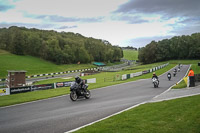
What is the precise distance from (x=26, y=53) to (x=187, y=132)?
10591cm

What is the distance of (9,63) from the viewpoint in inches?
2938

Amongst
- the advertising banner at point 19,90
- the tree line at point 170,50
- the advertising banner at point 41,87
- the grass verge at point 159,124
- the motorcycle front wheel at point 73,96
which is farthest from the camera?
the tree line at point 170,50

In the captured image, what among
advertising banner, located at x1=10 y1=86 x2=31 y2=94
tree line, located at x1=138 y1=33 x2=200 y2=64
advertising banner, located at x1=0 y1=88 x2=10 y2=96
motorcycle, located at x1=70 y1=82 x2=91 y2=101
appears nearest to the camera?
motorcycle, located at x1=70 y1=82 x2=91 y2=101

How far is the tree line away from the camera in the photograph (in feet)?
377

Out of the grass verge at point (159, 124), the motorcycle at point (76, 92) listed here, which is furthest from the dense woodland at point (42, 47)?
the grass verge at point (159, 124)

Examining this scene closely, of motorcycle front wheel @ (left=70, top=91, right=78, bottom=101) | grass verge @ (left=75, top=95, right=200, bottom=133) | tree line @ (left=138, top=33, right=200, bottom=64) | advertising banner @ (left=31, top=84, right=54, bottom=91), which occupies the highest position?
tree line @ (left=138, top=33, right=200, bottom=64)

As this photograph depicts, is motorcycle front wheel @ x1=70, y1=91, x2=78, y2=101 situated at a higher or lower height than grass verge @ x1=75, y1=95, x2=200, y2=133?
lower

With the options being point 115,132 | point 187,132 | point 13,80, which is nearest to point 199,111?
point 187,132

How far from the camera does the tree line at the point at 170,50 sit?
11495 cm

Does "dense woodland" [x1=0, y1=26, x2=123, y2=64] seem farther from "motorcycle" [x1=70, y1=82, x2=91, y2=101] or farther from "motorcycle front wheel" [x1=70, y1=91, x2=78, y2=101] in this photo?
"motorcycle front wheel" [x1=70, y1=91, x2=78, y2=101]

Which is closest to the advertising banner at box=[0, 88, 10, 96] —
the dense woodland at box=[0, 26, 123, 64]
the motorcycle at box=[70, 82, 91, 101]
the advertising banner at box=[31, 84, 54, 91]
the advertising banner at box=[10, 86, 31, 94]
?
the advertising banner at box=[10, 86, 31, 94]

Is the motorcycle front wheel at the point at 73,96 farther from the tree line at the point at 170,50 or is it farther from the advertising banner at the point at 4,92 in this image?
the tree line at the point at 170,50

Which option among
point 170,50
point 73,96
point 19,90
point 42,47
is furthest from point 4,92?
point 170,50

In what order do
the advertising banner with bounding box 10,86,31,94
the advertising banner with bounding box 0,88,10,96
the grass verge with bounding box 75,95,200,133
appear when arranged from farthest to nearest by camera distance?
the advertising banner with bounding box 10,86,31,94 < the advertising banner with bounding box 0,88,10,96 < the grass verge with bounding box 75,95,200,133
